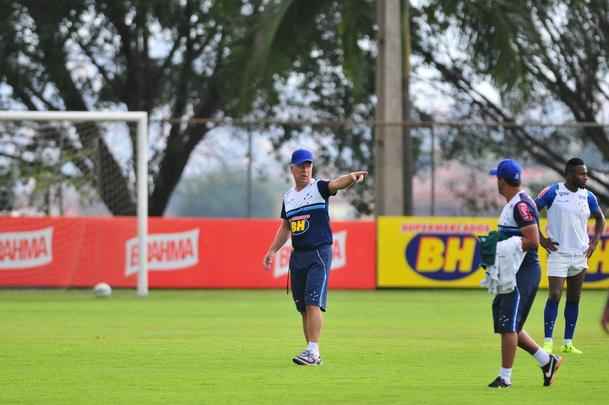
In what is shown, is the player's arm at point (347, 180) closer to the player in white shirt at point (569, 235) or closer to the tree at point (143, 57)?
the player in white shirt at point (569, 235)

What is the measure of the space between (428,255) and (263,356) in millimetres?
14972

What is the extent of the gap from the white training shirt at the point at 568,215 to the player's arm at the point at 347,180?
3.12 meters

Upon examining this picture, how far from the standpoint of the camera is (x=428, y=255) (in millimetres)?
29000

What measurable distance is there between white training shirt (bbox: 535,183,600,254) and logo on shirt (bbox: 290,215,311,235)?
3.08 meters

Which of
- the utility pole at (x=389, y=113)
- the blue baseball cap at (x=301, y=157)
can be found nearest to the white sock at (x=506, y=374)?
the blue baseball cap at (x=301, y=157)

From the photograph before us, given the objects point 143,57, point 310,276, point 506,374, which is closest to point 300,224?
point 310,276

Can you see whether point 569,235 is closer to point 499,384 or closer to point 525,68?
point 499,384

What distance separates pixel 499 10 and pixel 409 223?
587cm

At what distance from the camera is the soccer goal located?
26.5 m

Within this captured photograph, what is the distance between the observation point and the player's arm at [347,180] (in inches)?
504

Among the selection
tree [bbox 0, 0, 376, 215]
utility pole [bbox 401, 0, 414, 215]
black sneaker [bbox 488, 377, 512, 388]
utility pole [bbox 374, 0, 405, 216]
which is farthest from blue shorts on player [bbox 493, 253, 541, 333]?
tree [bbox 0, 0, 376, 215]

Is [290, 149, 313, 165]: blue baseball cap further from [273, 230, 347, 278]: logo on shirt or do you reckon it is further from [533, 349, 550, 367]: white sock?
[273, 230, 347, 278]: logo on shirt

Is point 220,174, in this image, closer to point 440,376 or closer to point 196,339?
point 196,339

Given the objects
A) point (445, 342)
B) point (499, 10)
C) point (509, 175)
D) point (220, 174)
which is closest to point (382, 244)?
point (220, 174)
